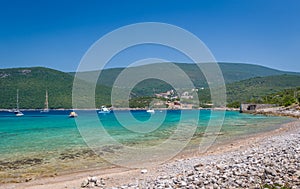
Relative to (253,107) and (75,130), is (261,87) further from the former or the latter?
(75,130)

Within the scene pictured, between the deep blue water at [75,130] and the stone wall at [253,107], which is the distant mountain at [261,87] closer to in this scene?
the stone wall at [253,107]

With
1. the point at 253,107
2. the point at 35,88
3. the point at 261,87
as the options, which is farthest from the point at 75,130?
the point at 261,87

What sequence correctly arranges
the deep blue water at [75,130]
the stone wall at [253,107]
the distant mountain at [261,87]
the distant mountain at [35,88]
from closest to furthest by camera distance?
the deep blue water at [75,130] < the stone wall at [253,107] < the distant mountain at [35,88] < the distant mountain at [261,87]

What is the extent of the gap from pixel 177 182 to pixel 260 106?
108257 millimetres

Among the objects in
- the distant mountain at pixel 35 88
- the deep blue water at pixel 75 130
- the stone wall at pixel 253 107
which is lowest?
the deep blue water at pixel 75 130

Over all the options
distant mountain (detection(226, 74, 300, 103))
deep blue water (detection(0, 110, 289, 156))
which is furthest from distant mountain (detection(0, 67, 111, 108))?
deep blue water (detection(0, 110, 289, 156))

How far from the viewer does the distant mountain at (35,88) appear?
5871 inches

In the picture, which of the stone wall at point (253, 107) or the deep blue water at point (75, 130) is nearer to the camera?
the deep blue water at point (75, 130)

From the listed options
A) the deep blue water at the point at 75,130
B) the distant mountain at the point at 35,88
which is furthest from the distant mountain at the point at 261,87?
the deep blue water at the point at 75,130

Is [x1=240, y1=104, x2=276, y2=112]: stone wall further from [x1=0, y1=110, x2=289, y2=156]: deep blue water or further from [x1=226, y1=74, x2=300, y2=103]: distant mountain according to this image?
[x1=226, y1=74, x2=300, y2=103]: distant mountain

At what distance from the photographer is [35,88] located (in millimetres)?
155375

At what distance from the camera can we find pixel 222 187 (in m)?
8.40

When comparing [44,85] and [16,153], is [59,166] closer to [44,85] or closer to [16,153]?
[16,153]

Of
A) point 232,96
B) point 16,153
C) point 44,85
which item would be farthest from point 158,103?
point 16,153
